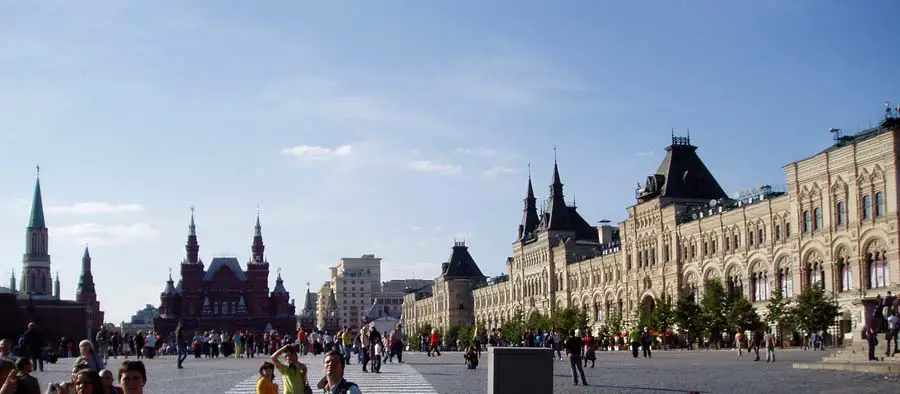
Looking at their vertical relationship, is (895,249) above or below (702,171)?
below

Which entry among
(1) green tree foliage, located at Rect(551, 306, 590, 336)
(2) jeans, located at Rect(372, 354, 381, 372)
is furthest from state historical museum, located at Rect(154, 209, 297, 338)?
(2) jeans, located at Rect(372, 354, 381, 372)

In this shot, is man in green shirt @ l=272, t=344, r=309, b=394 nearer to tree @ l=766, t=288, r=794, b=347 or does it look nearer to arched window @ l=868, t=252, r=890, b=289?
arched window @ l=868, t=252, r=890, b=289

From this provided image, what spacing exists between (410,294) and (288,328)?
37668mm

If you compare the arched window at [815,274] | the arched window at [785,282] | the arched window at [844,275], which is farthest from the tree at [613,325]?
the arched window at [844,275]

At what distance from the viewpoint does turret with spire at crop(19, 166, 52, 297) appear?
172000 mm

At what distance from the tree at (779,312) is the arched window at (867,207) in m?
6.49

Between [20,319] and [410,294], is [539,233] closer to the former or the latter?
[20,319]

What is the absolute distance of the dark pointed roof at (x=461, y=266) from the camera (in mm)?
153000

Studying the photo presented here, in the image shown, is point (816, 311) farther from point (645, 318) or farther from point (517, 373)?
point (517, 373)

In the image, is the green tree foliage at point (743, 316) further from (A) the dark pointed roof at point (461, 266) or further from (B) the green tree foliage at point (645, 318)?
(A) the dark pointed roof at point (461, 266)

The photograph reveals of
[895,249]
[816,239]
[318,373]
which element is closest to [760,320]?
[816,239]

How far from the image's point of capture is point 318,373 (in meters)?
33.2

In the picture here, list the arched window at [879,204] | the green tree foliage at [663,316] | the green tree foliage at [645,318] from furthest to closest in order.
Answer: the green tree foliage at [645,318]
the green tree foliage at [663,316]
the arched window at [879,204]

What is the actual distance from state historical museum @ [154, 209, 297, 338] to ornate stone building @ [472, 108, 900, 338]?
44841mm
